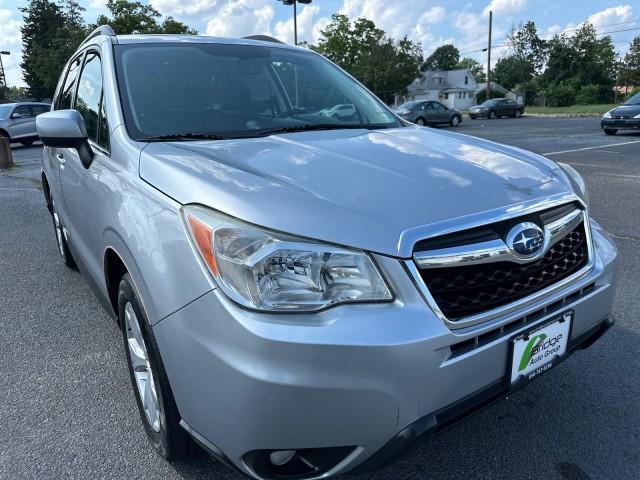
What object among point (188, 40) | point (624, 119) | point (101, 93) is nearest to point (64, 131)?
point (101, 93)

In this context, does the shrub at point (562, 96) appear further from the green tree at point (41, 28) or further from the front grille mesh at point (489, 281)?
the front grille mesh at point (489, 281)

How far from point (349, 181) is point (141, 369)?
3.93 ft

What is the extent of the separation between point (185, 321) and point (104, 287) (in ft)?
3.79

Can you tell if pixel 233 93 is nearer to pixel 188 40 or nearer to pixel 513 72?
pixel 188 40

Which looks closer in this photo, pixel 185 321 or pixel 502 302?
pixel 185 321

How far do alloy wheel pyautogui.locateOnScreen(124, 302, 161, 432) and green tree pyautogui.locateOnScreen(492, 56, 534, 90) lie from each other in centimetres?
8767

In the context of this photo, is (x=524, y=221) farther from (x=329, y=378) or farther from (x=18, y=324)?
(x=18, y=324)

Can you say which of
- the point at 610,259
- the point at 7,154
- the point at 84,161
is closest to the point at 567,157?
the point at 610,259

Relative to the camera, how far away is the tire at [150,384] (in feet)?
A: 5.85

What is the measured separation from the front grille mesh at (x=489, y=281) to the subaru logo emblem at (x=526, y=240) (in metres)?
0.05

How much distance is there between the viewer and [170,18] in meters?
45.5

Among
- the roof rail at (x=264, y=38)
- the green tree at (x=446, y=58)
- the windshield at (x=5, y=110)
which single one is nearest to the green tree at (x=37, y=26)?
the windshield at (x=5, y=110)

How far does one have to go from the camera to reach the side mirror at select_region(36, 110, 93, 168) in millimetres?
2379

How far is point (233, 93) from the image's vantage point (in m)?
2.79
